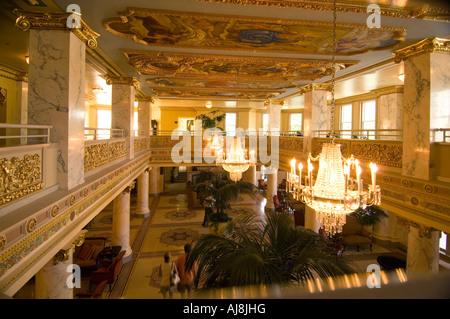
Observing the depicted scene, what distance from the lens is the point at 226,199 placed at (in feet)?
30.5

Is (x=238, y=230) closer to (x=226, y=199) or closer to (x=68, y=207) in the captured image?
(x=68, y=207)

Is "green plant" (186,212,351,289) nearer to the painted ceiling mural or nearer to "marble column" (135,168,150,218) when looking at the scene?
the painted ceiling mural

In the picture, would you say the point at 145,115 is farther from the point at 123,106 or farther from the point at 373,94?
the point at 373,94

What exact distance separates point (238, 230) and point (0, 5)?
16.2ft

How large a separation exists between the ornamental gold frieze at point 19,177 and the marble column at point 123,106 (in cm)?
520

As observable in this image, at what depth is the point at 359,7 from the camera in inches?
162

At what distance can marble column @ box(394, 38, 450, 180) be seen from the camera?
4.78 m

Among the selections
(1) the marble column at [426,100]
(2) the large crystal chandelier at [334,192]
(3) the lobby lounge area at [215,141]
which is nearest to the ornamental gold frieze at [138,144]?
(3) the lobby lounge area at [215,141]

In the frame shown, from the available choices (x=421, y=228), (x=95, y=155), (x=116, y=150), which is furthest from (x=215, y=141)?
(x=421, y=228)

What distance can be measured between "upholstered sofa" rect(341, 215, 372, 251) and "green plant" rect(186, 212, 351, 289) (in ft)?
25.7

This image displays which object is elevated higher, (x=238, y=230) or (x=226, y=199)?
(x=238, y=230)

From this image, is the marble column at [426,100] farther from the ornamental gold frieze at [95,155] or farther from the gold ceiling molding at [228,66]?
the ornamental gold frieze at [95,155]
